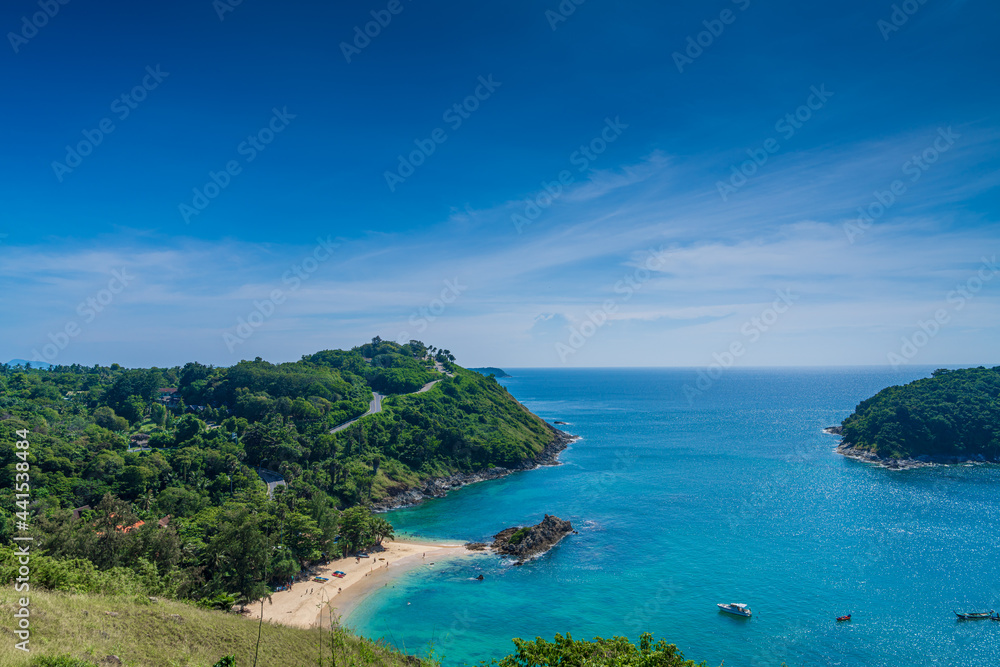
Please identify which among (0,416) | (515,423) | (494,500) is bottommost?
(494,500)

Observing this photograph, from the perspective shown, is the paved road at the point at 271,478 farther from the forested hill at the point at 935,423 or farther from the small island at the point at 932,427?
the forested hill at the point at 935,423

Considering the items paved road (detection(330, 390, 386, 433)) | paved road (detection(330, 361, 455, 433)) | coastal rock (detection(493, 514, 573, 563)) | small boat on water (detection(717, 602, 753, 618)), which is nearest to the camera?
small boat on water (detection(717, 602, 753, 618))

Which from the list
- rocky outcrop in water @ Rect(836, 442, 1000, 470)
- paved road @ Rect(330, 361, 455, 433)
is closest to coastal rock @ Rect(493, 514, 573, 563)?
paved road @ Rect(330, 361, 455, 433)

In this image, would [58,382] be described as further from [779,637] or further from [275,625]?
[779,637]

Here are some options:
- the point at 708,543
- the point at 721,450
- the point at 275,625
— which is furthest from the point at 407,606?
the point at 721,450

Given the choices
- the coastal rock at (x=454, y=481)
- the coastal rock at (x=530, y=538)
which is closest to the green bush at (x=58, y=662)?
the coastal rock at (x=530, y=538)

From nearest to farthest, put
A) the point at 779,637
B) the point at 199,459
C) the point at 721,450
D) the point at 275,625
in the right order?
the point at 275,625, the point at 779,637, the point at 199,459, the point at 721,450

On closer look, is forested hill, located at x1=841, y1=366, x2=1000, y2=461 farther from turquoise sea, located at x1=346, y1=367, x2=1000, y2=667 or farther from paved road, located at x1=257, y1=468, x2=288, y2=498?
paved road, located at x1=257, y1=468, x2=288, y2=498

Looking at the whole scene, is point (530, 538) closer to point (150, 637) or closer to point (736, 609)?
point (736, 609)
